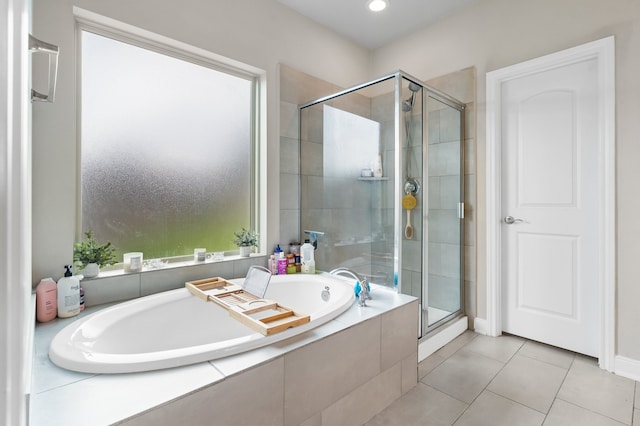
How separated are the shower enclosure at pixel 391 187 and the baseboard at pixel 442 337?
0.06 metres

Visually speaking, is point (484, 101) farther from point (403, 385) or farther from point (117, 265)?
point (117, 265)

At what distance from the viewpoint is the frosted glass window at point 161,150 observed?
6.02 feet

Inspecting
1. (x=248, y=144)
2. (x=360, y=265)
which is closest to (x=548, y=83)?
(x=360, y=265)

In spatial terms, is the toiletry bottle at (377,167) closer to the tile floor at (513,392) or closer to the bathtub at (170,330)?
the bathtub at (170,330)

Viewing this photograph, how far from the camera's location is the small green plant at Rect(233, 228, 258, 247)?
7.64ft

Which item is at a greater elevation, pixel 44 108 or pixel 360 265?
pixel 44 108

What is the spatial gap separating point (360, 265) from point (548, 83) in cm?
189

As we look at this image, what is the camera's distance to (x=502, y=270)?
2502mm

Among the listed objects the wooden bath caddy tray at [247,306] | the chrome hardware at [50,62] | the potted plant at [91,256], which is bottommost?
the wooden bath caddy tray at [247,306]

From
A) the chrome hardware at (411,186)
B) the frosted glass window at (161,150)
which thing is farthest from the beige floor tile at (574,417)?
the frosted glass window at (161,150)

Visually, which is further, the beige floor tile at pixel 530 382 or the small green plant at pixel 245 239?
the small green plant at pixel 245 239

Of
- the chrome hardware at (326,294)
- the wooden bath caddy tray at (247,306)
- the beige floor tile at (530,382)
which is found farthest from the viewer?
the chrome hardware at (326,294)

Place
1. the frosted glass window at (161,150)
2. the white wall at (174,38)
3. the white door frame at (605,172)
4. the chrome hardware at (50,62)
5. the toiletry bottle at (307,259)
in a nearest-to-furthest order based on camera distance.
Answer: the chrome hardware at (50,62) < the white wall at (174,38) < the frosted glass window at (161,150) < the white door frame at (605,172) < the toiletry bottle at (307,259)

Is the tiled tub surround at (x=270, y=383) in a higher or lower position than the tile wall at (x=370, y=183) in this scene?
lower
